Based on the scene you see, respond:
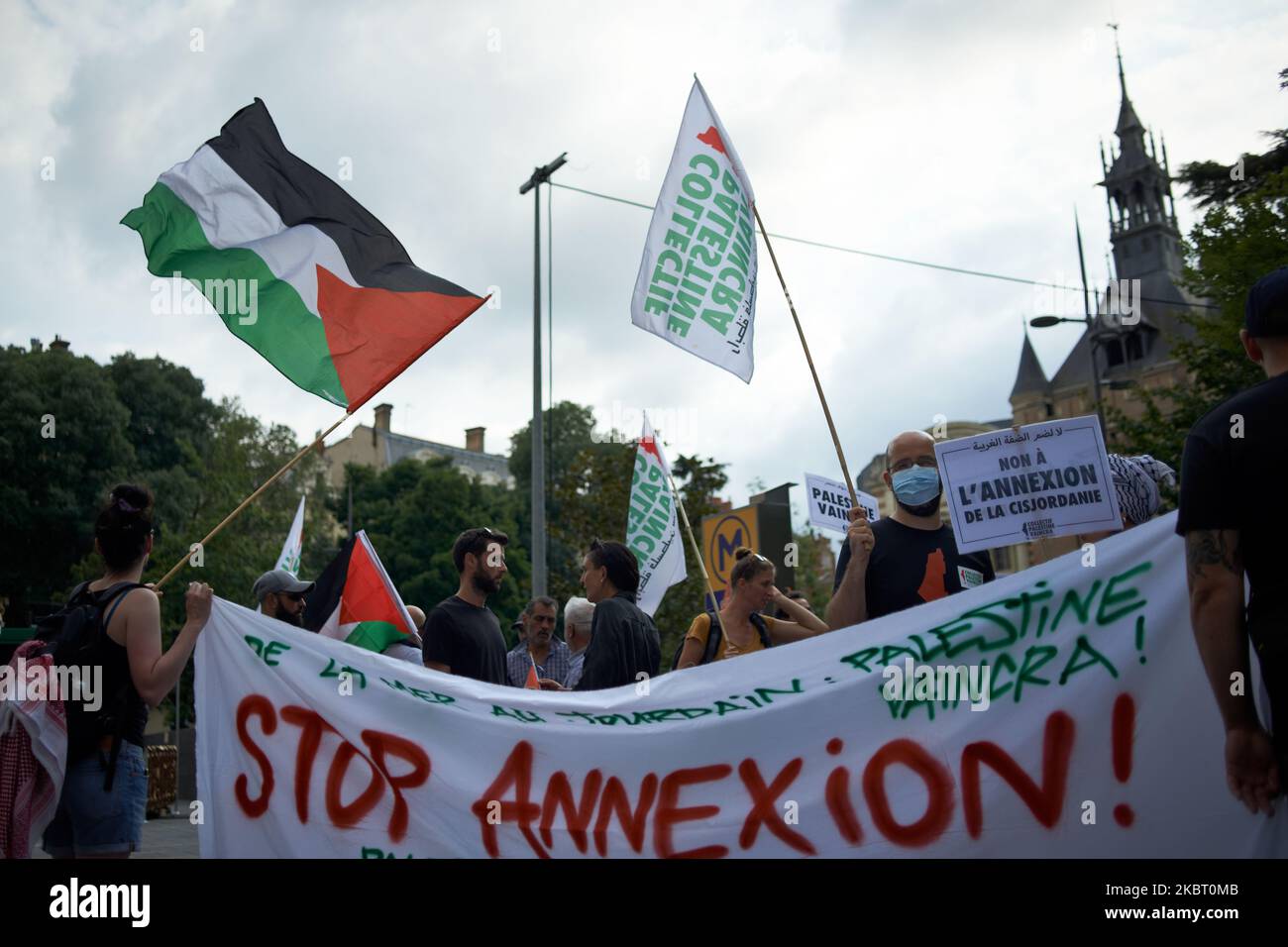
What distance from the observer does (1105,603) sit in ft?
11.4

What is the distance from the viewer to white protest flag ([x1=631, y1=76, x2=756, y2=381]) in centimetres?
591

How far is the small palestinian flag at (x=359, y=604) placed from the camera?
23.0 ft

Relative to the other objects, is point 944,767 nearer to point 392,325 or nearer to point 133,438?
point 392,325

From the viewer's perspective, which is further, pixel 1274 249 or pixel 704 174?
pixel 1274 249

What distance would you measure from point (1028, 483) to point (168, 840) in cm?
1136

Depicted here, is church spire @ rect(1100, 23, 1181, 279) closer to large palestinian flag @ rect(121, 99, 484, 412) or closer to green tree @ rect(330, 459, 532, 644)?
green tree @ rect(330, 459, 532, 644)

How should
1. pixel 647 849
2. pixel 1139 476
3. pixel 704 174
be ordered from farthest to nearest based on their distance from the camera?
1. pixel 704 174
2. pixel 1139 476
3. pixel 647 849

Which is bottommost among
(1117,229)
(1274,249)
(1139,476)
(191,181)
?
(1139,476)

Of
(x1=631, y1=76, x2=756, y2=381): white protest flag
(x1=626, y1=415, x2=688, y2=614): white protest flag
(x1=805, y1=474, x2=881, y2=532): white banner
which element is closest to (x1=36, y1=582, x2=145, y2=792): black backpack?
(x1=631, y1=76, x2=756, y2=381): white protest flag

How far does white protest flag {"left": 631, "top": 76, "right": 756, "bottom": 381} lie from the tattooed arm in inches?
125

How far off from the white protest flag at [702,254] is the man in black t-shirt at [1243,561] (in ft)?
10.3

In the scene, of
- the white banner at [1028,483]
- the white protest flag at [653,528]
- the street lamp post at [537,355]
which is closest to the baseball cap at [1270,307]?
the white banner at [1028,483]
